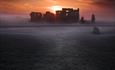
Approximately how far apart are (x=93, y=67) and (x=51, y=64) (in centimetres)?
726

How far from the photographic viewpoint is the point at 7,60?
44.0 metres

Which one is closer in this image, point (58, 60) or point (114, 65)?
point (114, 65)

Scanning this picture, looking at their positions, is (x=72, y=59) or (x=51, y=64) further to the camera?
(x=72, y=59)

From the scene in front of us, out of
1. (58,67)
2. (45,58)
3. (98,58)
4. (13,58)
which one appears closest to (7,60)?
(13,58)

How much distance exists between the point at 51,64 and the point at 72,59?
6243 millimetres

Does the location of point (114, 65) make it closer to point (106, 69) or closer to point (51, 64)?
point (106, 69)

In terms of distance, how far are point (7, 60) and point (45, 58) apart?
24.0ft

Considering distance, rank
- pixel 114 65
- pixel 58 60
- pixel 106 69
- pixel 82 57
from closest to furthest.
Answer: pixel 106 69, pixel 114 65, pixel 58 60, pixel 82 57

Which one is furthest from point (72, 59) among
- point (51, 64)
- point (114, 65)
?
point (114, 65)

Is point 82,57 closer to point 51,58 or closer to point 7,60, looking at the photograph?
point 51,58

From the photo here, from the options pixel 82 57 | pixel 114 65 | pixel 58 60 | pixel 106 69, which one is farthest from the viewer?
A: pixel 82 57

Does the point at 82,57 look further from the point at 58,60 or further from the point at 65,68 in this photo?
the point at 65,68

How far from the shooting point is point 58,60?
43406 mm

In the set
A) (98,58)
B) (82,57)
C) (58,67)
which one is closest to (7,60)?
(58,67)
